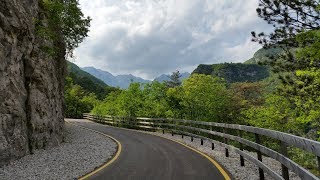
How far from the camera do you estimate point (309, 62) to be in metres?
15.6

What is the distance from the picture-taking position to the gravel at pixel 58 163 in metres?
11.0

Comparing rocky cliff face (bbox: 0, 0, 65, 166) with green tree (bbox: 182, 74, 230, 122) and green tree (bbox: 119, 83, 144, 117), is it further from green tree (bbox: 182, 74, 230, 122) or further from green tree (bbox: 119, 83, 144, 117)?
green tree (bbox: 182, 74, 230, 122)

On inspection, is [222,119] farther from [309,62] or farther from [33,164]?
[33,164]

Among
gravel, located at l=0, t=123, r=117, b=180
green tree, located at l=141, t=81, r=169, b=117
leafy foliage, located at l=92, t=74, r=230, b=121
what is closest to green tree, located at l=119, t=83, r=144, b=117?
leafy foliage, located at l=92, t=74, r=230, b=121

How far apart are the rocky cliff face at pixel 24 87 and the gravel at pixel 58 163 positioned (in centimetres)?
64

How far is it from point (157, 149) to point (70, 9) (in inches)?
482

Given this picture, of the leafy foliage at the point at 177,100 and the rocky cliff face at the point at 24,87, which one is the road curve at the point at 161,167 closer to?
the rocky cliff face at the point at 24,87

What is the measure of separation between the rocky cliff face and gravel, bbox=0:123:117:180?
0.64 metres

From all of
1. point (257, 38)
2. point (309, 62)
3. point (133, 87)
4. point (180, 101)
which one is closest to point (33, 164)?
point (257, 38)

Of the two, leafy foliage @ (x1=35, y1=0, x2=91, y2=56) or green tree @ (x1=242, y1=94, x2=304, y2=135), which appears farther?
green tree @ (x1=242, y1=94, x2=304, y2=135)

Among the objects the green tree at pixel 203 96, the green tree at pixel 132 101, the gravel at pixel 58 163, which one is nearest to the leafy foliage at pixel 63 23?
the gravel at pixel 58 163

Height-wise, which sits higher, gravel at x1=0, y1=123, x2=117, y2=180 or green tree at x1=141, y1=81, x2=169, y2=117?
green tree at x1=141, y1=81, x2=169, y2=117

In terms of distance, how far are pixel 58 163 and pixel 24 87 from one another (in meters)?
5.05

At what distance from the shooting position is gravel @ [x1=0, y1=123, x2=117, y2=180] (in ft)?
36.1
